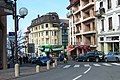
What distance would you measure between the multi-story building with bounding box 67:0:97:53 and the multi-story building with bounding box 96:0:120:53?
4.22 meters

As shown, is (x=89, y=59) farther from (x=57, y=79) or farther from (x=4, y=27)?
(x=57, y=79)

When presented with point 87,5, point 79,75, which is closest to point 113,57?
point 79,75

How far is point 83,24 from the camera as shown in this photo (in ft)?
265

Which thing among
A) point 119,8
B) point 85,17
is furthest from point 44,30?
point 119,8

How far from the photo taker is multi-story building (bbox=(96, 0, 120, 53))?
5609 centimetres

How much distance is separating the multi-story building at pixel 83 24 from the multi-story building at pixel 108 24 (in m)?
4.22

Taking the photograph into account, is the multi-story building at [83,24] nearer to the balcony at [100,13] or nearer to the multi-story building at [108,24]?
the multi-story building at [108,24]

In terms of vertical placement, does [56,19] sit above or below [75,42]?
above

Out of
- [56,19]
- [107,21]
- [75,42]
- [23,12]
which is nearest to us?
[23,12]

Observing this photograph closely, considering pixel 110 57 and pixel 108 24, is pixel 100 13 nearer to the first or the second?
pixel 108 24

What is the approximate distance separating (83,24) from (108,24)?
21.4 m

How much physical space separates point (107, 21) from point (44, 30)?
63.0m

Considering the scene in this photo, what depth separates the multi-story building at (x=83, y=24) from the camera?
234ft

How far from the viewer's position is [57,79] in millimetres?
20672
